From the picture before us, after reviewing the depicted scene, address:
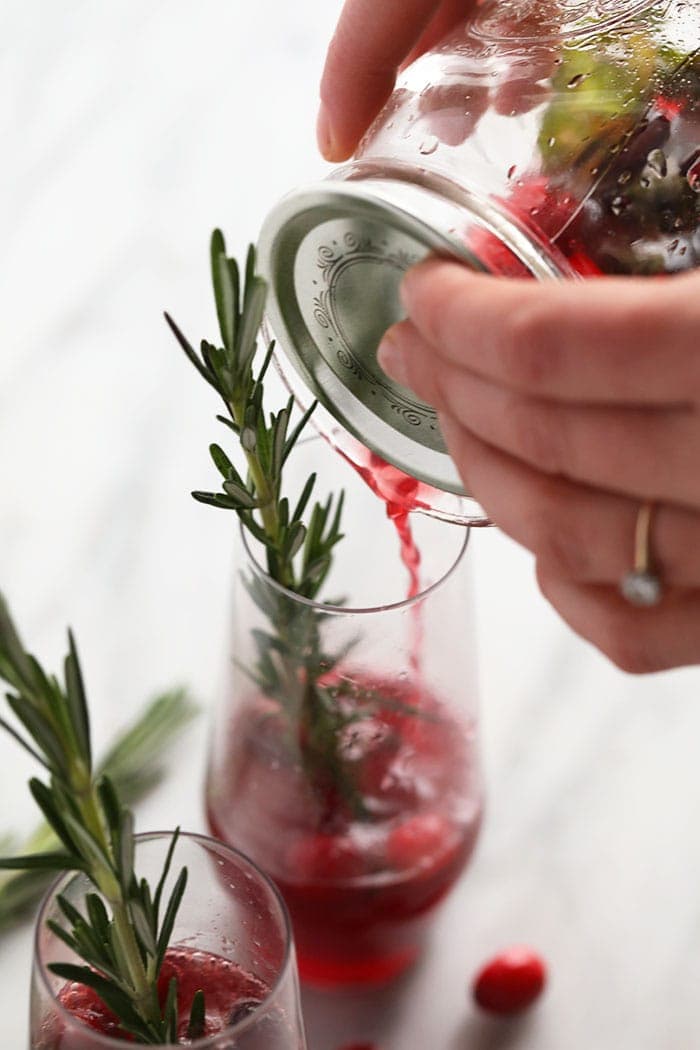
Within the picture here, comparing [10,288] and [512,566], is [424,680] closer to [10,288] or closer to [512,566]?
[512,566]

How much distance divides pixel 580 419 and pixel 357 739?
0.32 meters

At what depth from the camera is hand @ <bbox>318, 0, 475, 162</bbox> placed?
0.80 metres

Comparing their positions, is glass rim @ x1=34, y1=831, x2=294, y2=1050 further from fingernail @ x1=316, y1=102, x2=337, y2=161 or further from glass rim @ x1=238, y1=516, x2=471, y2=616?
fingernail @ x1=316, y1=102, x2=337, y2=161

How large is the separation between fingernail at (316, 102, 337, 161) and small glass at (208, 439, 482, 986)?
176 millimetres

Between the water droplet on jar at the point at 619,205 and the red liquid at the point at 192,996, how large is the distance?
1.20 ft

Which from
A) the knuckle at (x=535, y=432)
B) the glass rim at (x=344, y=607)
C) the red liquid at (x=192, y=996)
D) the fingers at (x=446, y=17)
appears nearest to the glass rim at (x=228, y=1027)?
the red liquid at (x=192, y=996)

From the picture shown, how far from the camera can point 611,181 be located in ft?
1.95

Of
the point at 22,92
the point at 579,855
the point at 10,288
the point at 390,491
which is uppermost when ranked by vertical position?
the point at 22,92

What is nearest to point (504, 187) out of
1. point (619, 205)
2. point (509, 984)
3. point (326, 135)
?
point (619, 205)

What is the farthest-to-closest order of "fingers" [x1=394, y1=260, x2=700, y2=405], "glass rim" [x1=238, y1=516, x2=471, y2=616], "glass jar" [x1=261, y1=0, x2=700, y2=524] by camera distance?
"glass rim" [x1=238, y1=516, x2=471, y2=616] → "glass jar" [x1=261, y1=0, x2=700, y2=524] → "fingers" [x1=394, y1=260, x2=700, y2=405]

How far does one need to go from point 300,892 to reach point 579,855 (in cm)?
23

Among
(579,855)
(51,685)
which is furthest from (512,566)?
(51,685)

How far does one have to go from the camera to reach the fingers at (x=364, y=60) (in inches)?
31.5

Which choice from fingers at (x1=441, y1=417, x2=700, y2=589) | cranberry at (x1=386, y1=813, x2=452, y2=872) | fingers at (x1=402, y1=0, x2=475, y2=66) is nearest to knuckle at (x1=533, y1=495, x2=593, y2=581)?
fingers at (x1=441, y1=417, x2=700, y2=589)
